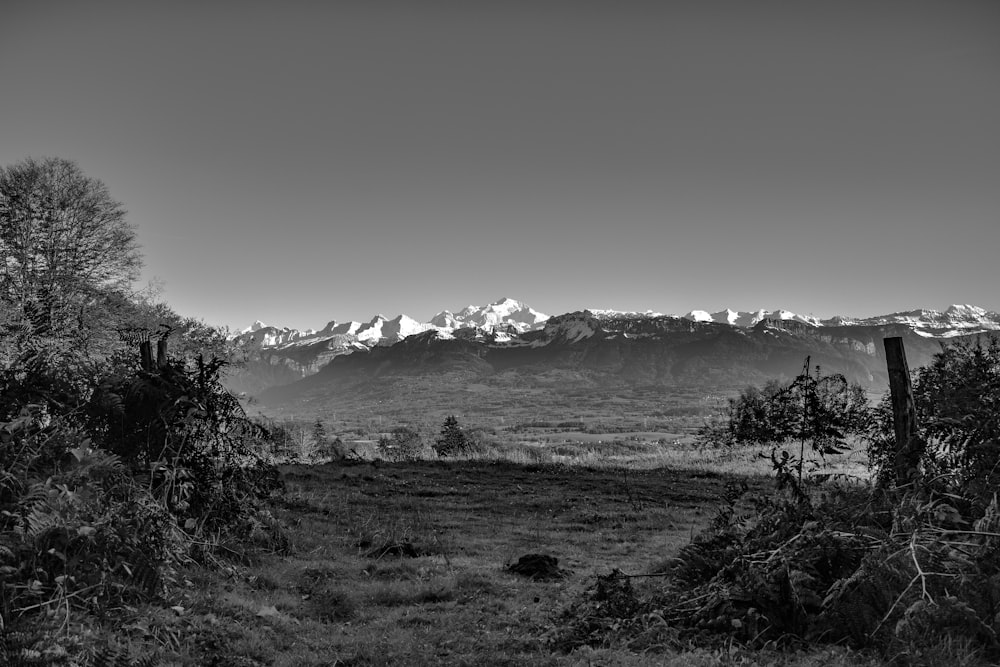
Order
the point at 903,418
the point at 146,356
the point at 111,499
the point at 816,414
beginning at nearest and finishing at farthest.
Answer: the point at 111,499 → the point at 903,418 → the point at 816,414 → the point at 146,356

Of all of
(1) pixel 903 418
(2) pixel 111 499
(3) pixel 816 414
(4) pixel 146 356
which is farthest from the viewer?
(4) pixel 146 356

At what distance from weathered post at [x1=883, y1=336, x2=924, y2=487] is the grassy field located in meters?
3.55

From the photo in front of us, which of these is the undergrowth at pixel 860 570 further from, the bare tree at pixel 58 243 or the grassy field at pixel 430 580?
the bare tree at pixel 58 243

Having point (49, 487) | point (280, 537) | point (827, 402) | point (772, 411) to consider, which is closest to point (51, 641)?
point (49, 487)

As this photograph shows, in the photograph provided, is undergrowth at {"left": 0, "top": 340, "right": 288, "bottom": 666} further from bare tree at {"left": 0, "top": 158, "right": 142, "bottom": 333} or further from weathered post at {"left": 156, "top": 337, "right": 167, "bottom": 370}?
bare tree at {"left": 0, "top": 158, "right": 142, "bottom": 333}

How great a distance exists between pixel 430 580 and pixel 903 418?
782 centimetres

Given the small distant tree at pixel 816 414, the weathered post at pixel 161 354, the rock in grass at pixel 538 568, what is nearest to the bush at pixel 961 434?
the small distant tree at pixel 816 414

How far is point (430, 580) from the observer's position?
9828 millimetres

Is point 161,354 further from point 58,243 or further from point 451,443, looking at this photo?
point 451,443

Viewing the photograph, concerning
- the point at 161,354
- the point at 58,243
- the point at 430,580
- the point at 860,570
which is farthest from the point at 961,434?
the point at 58,243

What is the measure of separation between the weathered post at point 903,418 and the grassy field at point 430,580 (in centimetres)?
355

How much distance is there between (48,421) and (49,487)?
1884mm

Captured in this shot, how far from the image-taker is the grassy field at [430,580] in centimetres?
655

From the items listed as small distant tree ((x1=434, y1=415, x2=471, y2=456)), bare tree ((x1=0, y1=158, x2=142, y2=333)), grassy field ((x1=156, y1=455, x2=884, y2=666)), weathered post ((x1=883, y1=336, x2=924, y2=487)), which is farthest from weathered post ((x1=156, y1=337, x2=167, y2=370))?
small distant tree ((x1=434, y1=415, x2=471, y2=456))
